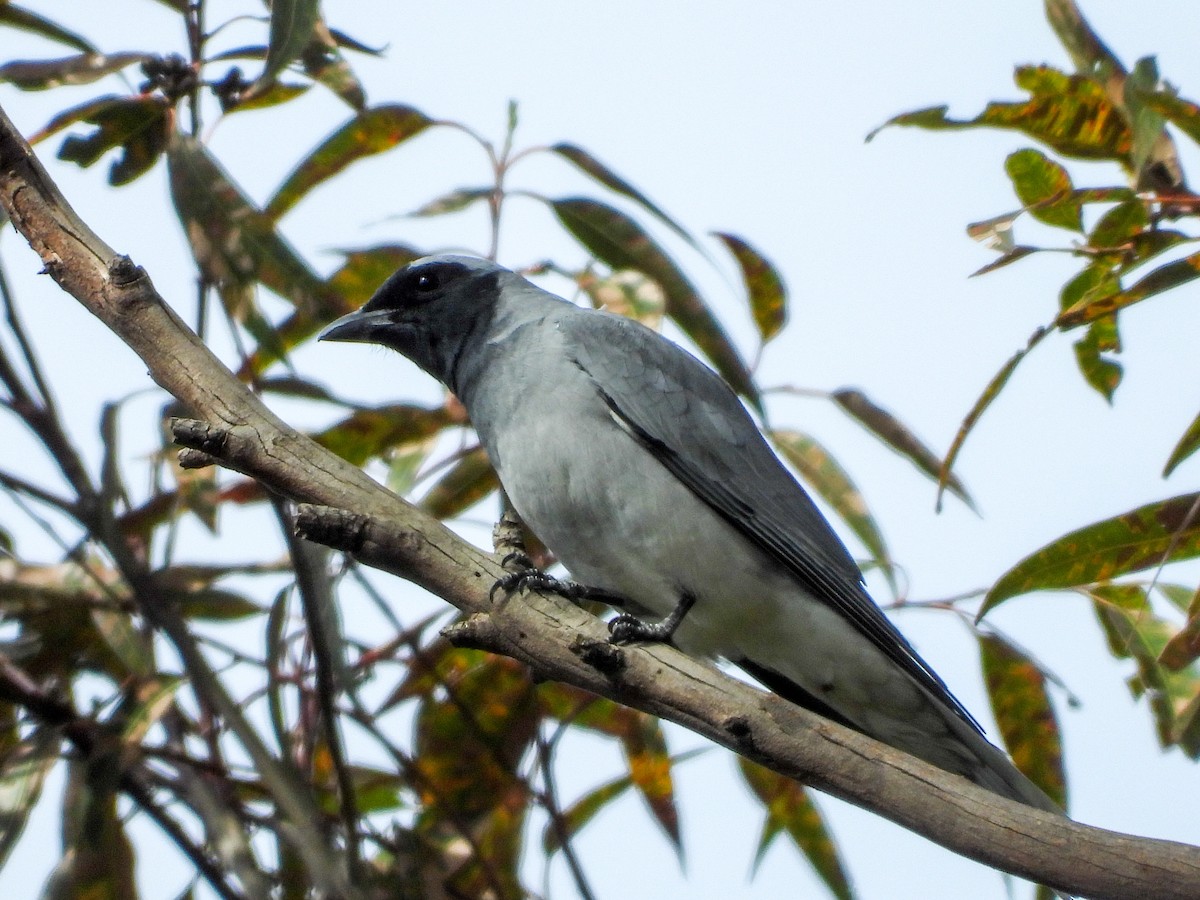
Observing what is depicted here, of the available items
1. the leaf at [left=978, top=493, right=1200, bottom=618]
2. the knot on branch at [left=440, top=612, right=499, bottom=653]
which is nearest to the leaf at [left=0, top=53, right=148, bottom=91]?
the knot on branch at [left=440, top=612, right=499, bottom=653]

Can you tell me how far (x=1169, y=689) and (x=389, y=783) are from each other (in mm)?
2343

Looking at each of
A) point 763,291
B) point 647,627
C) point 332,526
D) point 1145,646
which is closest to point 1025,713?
point 1145,646

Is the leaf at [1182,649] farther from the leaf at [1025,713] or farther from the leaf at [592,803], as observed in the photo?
the leaf at [592,803]

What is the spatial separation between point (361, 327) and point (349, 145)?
1.98 feet

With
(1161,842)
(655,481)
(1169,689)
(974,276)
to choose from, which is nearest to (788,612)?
(655,481)

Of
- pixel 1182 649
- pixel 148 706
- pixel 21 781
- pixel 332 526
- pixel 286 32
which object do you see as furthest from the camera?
pixel 148 706

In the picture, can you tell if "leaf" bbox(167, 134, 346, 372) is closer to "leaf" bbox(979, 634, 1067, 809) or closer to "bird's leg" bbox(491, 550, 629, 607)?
"bird's leg" bbox(491, 550, 629, 607)

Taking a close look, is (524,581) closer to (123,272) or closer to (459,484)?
(123,272)

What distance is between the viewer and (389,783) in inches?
173

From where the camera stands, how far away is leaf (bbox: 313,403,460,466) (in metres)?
4.20

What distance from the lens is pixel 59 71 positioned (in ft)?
12.5

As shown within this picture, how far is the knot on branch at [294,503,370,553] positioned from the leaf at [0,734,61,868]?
1.57 meters

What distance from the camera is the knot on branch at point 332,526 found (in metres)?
2.54

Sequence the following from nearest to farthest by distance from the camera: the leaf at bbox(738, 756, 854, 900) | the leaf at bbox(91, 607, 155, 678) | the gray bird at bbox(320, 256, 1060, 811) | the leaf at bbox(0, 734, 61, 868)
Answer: the leaf at bbox(0, 734, 61, 868), the gray bird at bbox(320, 256, 1060, 811), the leaf at bbox(91, 607, 155, 678), the leaf at bbox(738, 756, 854, 900)
